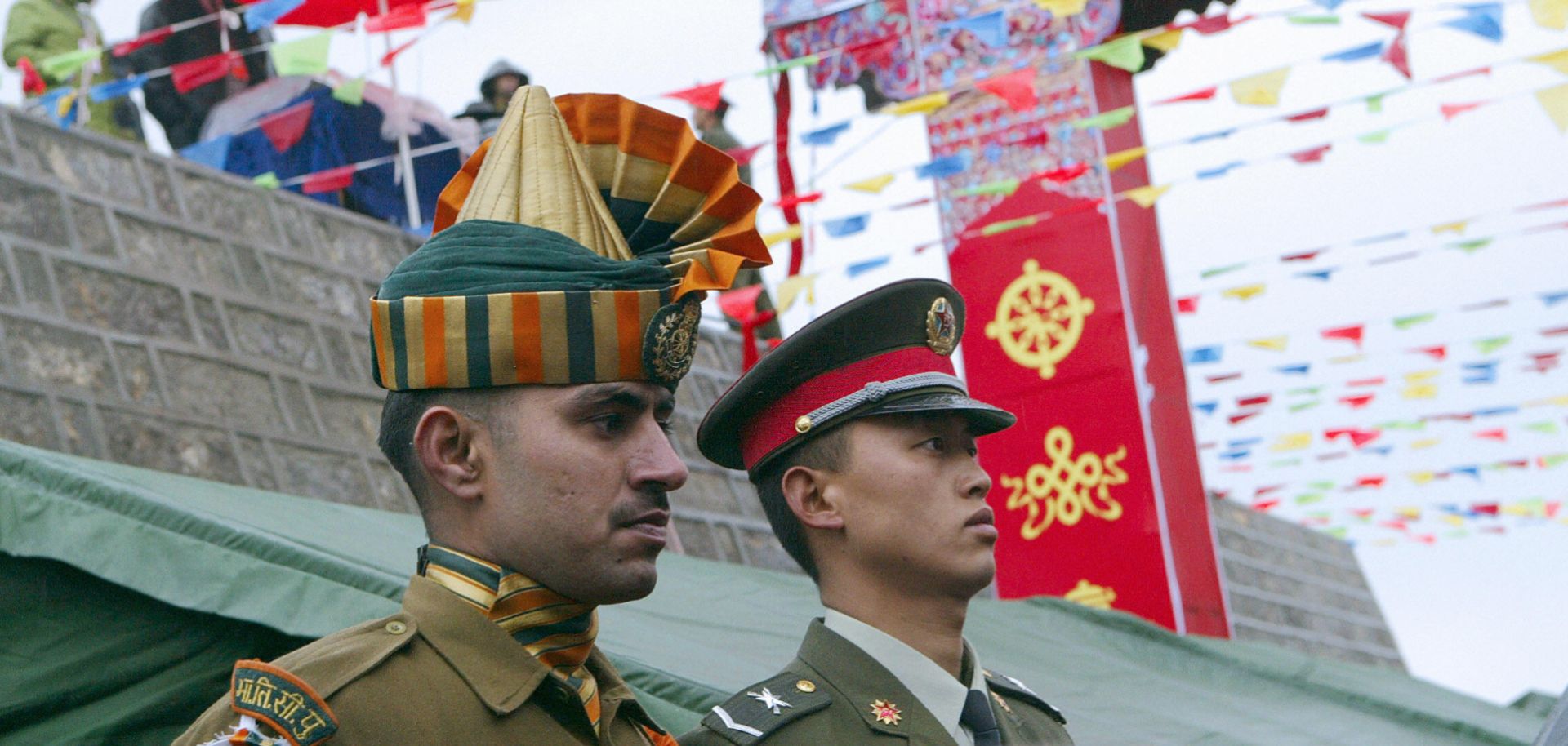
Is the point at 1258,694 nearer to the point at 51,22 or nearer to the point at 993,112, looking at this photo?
the point at 993,112

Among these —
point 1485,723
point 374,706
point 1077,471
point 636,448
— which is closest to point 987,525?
point 636,448

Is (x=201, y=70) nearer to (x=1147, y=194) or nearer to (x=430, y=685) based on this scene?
(x=1147, y=194)

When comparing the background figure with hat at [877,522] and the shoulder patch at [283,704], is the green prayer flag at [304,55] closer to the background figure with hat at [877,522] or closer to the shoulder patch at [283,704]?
the background figure with hat at [877,522]

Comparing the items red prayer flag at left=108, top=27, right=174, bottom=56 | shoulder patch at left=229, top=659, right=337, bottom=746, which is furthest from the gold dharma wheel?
shoulder patch at left=229, top=659, right=337, bottom=746

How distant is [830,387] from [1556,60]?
159 inches

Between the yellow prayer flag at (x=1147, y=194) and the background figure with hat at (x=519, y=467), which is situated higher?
the background figure with hat at (x=519, y=467)

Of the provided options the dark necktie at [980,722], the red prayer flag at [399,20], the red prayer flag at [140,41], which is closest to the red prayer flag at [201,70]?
the red prayer flag at [140,41]

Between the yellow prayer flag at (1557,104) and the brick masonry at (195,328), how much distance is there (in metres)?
3.09

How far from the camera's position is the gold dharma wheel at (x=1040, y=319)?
727cm

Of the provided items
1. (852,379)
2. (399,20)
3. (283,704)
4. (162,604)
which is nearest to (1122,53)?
(399,20)

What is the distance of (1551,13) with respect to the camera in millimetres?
5750

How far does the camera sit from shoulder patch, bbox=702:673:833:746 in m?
2.32

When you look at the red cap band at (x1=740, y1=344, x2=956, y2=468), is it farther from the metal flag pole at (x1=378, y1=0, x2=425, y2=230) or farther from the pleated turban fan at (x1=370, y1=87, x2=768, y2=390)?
the metal flag pole at (x1=378, y1=0, x2=425, y2=230)

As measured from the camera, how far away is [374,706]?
1.79 m
